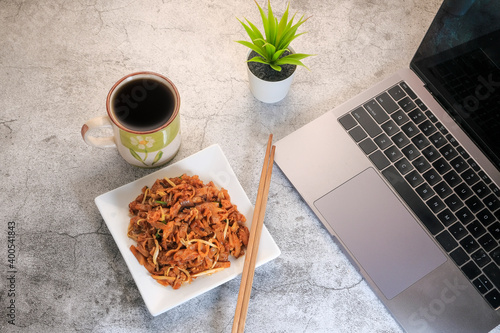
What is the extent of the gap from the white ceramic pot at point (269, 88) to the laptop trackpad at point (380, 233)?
22 cm

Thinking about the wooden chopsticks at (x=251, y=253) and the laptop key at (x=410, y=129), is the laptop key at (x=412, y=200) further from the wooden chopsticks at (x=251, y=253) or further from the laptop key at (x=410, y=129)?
the wooden chopsticks at (x=251, y=253)

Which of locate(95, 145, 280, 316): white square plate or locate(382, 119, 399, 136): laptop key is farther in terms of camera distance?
locate(382, 119, 399, 136): laptop key

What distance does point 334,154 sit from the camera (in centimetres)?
94

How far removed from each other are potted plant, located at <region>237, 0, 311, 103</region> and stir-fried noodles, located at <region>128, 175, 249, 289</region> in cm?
23

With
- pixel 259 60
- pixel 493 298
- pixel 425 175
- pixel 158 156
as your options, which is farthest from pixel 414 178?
pixel 158 156

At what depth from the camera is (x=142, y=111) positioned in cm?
84

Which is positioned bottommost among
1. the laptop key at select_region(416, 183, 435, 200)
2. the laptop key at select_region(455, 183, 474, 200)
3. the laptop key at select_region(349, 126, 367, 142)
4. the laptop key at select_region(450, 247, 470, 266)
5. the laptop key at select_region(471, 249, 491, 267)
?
the laptop key at select_region(450, 247, 470, 266)

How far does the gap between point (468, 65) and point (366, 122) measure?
0.20 metres

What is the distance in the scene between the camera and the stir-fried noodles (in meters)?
0.81

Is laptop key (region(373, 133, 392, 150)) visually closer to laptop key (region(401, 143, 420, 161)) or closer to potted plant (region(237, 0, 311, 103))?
laptop key (region(401, 143, 420, 161))

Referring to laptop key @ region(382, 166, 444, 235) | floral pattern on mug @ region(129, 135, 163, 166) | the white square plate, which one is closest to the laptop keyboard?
laptop key @ region(382, 166, 444, 235)

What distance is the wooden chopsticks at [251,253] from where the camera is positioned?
2.63 feet

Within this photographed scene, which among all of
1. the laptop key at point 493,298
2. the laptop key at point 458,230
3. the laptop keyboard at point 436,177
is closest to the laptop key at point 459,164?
the laptop keyboard at point 436,177

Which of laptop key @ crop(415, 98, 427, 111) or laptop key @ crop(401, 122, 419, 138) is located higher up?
laptop key @ crop(415, 98, 427, 111)
